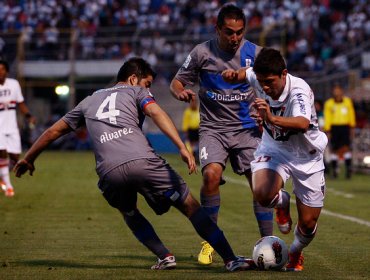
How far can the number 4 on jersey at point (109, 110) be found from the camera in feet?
31.7

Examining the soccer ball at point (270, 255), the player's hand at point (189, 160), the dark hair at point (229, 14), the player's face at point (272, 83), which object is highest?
the dark hair at point (229, 14)

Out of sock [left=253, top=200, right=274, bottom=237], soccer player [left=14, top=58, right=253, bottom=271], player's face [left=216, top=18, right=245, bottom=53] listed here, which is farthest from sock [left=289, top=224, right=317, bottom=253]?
player's face [left=216, top=18, right=245, bottom=53]

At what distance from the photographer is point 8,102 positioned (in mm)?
19734

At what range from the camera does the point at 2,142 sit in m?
19.5

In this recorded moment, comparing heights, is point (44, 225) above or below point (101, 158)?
below

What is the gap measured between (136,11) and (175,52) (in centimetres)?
858

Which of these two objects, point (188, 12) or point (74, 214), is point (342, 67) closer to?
point (188, 12)

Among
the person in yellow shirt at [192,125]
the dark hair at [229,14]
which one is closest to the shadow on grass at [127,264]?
the dark hair at [229,14]

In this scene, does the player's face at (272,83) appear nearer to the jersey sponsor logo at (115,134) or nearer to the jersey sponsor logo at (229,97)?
the jersey sponsor logo at (115,134)

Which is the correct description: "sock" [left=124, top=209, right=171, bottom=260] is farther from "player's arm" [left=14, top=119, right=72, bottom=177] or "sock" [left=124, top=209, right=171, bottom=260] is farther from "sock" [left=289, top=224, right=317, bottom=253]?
"sock" [left=289, top=224, right=317, bottom=253]

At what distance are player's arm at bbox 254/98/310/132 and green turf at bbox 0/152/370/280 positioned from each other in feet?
4.21

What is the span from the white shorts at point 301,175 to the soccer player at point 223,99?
1.20 metres

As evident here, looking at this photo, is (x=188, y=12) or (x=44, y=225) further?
(x=188, y=12)

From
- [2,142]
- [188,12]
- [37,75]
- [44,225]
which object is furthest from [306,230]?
[188,12]
